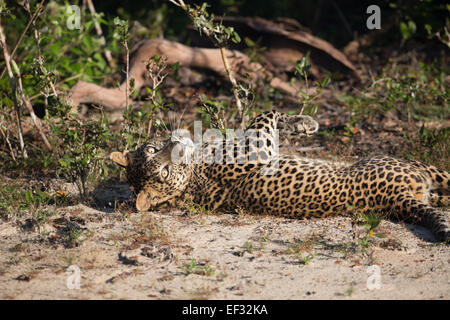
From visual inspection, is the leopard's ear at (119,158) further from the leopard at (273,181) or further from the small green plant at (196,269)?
the small green plant at (196,269)

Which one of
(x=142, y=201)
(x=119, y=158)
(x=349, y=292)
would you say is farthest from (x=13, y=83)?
(x=349, y=292)

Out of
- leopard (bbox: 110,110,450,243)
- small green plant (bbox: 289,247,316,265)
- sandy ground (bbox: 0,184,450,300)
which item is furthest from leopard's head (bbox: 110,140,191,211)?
small green plant (bbox: 289,247,316,265)

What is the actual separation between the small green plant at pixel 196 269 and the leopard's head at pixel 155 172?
1207 mm

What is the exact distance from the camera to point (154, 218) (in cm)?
593

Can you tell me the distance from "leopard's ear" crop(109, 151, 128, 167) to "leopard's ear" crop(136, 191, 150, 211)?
507 mm

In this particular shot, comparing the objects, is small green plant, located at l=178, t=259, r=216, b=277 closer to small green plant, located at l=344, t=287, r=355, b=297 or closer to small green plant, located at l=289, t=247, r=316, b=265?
small green plant, located at l=289, t=247, r=316, b=265

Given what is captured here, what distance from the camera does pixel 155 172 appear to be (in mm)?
6059

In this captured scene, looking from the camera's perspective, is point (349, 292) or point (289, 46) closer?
point (349, 292)

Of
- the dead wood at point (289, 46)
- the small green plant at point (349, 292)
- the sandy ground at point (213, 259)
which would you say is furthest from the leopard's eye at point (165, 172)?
the dead wood at point (289, 46)

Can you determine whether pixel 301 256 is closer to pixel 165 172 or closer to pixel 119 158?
pixel 165 172

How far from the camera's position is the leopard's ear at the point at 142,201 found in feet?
19.4

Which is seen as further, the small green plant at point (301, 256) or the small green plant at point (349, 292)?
the small green plant at point (301, 256)

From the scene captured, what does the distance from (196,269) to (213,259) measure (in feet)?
0.89

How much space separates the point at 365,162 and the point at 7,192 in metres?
4.12
